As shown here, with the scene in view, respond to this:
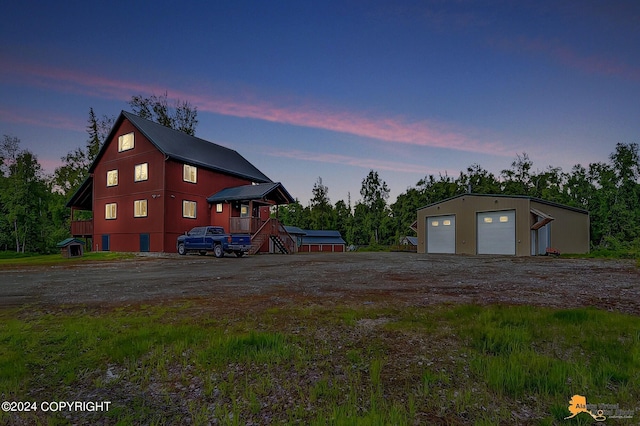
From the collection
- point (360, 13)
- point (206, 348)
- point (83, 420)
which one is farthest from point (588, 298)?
point (360, 13)

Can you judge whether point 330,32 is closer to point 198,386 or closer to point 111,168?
point 198,386

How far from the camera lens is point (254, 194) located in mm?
25078

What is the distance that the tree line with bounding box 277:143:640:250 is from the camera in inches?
1562

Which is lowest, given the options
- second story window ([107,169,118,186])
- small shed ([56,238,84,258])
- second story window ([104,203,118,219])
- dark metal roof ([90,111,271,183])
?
small shed ([56,238,84,258])

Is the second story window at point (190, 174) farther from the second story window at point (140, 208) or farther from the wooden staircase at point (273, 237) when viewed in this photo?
the wooden staircase at point (273, 237)

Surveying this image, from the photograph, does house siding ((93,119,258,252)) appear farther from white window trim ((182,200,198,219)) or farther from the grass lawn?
the grass lawn

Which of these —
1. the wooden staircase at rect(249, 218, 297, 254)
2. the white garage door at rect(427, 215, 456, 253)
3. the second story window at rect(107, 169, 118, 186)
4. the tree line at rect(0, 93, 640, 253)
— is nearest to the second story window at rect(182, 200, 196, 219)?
the wooden staircase at rect(249, 218, 297, 254)

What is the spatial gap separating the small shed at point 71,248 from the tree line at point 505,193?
109ft

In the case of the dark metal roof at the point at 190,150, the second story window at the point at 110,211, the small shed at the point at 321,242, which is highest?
the dark metal roof at the point at 190,150

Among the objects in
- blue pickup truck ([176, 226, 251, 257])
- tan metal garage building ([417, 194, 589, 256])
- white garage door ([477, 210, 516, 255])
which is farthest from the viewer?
white garage door ([477, 210, 516, 255])

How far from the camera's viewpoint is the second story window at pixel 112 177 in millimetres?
27131

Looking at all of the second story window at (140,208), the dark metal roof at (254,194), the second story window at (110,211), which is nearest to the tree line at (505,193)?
the dark metal roof at (254,194)

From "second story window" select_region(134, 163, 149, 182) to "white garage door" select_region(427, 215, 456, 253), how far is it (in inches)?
1009

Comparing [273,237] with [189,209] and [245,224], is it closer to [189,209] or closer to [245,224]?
[245,224]
